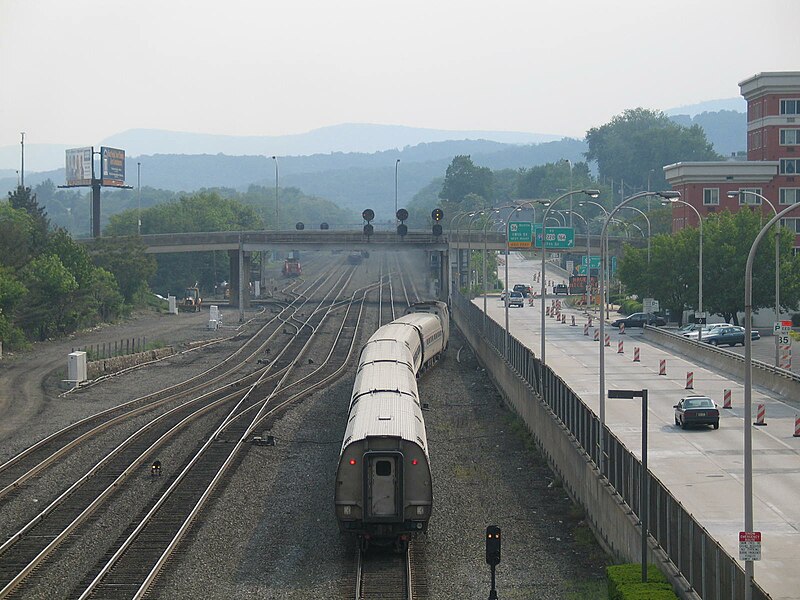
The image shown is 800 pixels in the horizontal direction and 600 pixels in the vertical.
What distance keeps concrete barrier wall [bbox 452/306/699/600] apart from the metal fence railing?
193 millimetres

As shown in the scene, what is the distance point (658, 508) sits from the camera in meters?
21.9

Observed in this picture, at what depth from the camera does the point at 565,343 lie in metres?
75.6

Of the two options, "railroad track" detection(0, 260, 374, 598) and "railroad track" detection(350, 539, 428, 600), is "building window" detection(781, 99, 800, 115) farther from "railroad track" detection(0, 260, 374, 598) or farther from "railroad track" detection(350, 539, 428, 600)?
"railroad track" detection(350, 539, 428, 600)

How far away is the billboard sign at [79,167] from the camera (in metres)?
122

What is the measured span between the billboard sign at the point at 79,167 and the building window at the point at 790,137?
70812 mm

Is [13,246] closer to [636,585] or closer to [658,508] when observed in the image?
[658,508]

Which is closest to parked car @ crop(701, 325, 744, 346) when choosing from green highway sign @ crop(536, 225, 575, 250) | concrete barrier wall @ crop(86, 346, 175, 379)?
green highway sign @ crop(536, 225, 575, 250)

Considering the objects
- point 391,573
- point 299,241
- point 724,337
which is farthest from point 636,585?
point 299,241

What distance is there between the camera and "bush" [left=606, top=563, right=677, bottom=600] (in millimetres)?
19672

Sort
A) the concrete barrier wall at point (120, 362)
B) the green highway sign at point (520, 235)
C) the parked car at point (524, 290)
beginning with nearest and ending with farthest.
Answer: the concrete barrier wall at point (120, 362) → the green highway sign at point (520, 235) → the parked car at point (524, 290)

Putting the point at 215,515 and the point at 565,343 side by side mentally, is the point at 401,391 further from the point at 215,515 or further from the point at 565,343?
the point at 565,343

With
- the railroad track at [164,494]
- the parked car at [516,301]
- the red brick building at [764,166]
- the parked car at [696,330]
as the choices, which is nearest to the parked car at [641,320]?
the parked car at [696,330]

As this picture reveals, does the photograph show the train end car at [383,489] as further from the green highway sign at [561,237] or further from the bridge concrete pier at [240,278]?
the bridge concrete pier at [240,278]

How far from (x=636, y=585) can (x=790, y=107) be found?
263 ft
